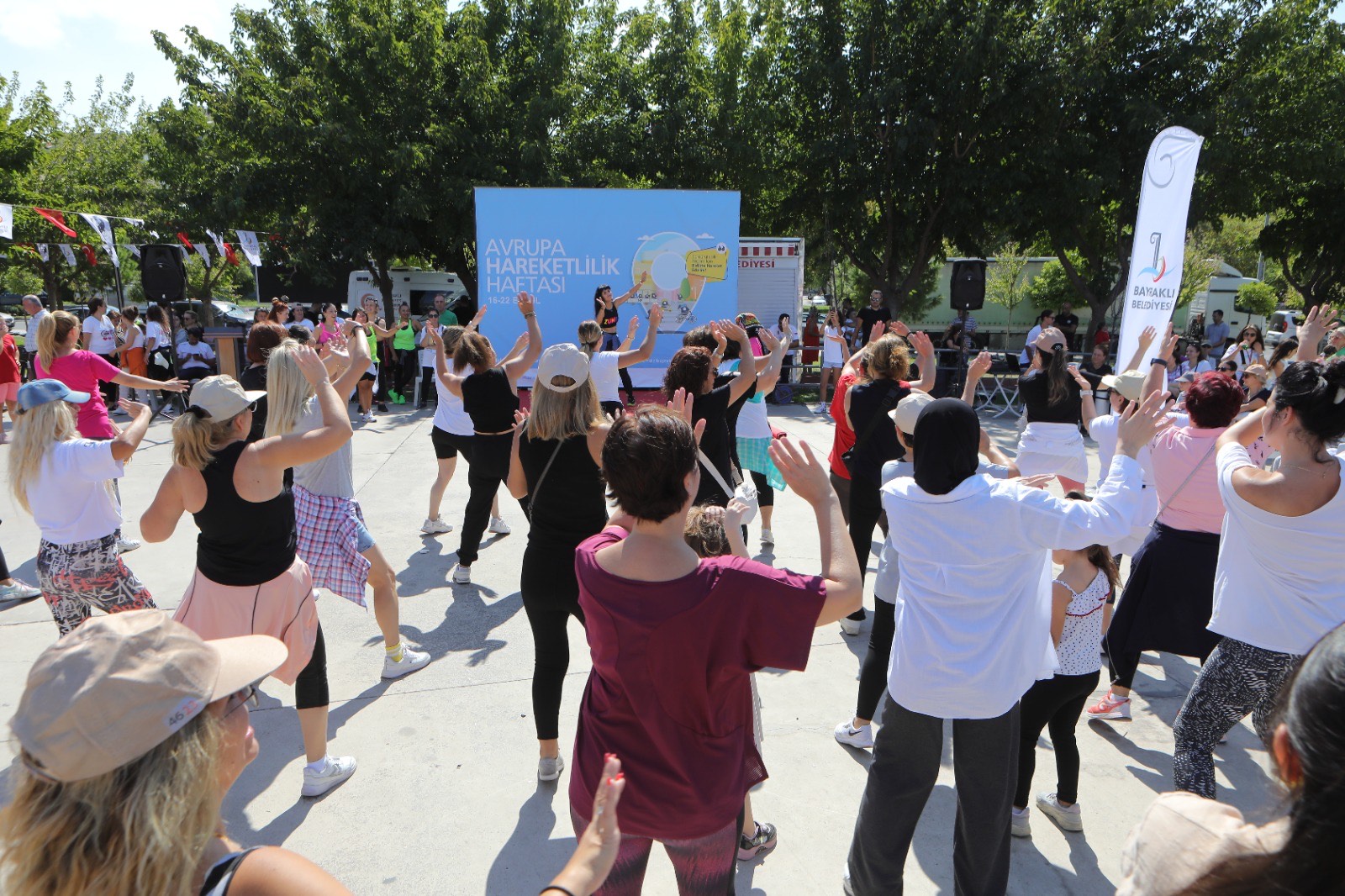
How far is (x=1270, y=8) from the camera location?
53.7 feet

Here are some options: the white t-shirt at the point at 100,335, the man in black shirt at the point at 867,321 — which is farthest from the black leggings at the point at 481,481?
the man in black shirt at the point at 867,321

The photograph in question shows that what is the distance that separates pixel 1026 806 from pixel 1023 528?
1.50 m

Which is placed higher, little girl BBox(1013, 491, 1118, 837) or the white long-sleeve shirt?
the white long-sleeve shirt

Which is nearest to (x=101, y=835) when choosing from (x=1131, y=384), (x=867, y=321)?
(x=1131, y=384)

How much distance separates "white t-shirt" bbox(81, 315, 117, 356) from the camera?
1177 centimetres

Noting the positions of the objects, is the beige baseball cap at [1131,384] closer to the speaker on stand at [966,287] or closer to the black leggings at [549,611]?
the black leggings at [549,611]

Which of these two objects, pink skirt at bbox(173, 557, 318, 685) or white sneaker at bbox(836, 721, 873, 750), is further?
white sneaker at bbox(836, 721, 873, 750)

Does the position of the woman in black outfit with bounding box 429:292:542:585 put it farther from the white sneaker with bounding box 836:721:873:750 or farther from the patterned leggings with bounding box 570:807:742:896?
the patterned leggings with bounding box 570:807:742:896

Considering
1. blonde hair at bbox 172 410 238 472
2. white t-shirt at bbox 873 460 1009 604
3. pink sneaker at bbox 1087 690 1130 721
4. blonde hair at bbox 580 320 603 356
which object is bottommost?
pink sneaker at bbox 1087 690 1130 721

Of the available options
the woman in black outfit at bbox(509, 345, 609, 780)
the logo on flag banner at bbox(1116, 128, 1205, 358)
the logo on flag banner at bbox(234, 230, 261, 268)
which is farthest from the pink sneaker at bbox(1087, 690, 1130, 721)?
the logo on flag banner at bbox(234, 230, 261, 268)

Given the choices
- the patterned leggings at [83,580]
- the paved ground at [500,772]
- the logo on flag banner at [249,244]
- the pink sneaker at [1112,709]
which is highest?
the logo on flag banner at [249,244]

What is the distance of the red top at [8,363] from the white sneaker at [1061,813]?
33.5 ft

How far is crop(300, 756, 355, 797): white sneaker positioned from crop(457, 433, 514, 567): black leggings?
2246 mm

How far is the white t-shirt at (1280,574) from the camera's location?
2656mm
